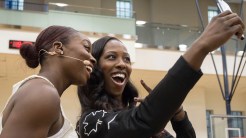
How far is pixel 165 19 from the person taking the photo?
805 inches

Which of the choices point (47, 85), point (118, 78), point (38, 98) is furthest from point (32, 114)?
point (118, 78)

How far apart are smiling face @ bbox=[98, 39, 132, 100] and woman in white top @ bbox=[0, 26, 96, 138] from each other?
471 mm

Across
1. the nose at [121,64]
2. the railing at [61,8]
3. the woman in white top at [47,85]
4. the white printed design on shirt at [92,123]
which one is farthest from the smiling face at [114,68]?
the railing at [61,8]

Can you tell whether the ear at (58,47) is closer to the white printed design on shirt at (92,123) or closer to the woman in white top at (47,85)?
the woman in white top at (47,85)

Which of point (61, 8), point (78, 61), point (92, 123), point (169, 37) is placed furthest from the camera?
point (169, 37)

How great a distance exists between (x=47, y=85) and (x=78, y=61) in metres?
0.26

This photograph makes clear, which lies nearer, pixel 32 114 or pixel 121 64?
pixel 32 114

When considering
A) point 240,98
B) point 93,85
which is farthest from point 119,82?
point 240,98

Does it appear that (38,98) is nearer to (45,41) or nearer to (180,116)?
(45,41)

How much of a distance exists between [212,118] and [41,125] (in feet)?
36.3

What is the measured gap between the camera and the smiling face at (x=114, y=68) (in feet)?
8.25

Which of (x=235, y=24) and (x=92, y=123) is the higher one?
(x=235, y=24)

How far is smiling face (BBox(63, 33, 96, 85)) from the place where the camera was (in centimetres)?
192

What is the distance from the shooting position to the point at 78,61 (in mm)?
1927
